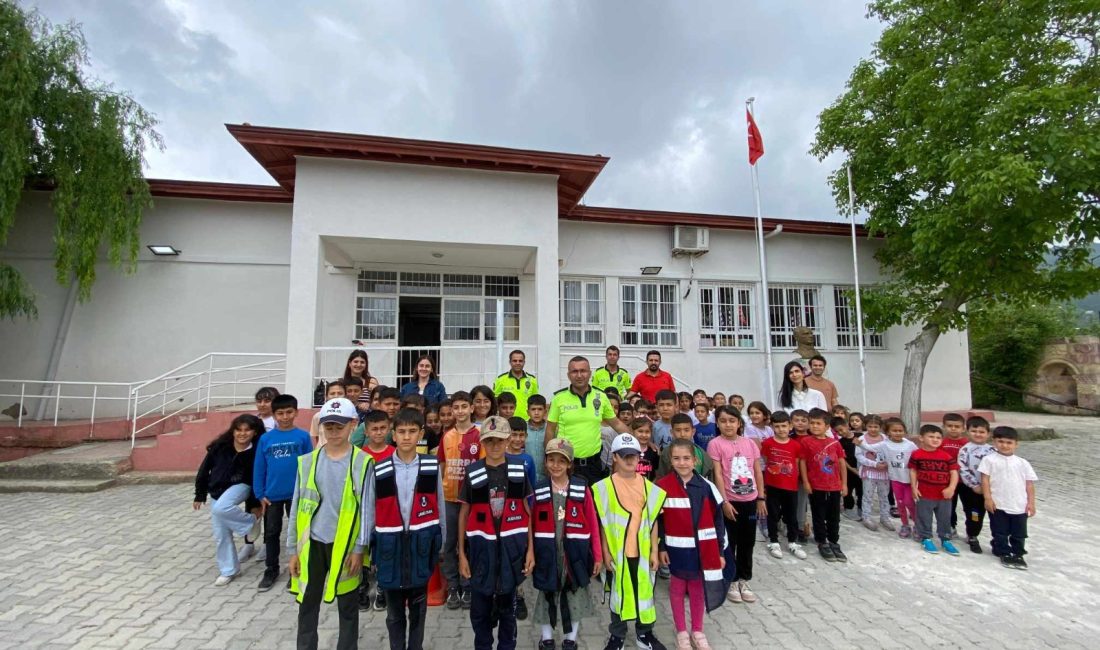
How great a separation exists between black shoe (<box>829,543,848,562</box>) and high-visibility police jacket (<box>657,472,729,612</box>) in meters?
1.99

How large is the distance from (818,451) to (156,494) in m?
8.00

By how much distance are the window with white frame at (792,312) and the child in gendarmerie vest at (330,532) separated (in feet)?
33.5

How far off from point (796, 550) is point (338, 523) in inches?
160

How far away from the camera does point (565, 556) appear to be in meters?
3.00

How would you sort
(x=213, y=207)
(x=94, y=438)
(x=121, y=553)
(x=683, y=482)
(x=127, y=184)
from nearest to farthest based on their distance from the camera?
(x=683, y=482) < (x=121, y=553) < (x=94, y=438) < (x=127, y=184) < (x=213, y=207)

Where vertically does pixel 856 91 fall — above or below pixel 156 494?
above

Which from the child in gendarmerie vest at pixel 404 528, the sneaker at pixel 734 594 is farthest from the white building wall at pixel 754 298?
the child in gendarmerie vest at pixel 404 528

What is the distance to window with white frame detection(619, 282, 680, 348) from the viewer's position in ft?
34.1

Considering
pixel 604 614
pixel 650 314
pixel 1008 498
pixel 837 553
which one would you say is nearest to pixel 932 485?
pixel 1008 498

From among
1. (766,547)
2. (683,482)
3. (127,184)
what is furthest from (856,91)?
(127,184)

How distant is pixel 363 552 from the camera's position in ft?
9.12

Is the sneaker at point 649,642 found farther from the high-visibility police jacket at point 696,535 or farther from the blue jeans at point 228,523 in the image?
the blue jeans at point 228,523

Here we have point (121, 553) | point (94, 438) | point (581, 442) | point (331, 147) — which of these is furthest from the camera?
point (94, 438)

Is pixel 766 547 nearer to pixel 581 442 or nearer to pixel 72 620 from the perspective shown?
pixel 581 442
